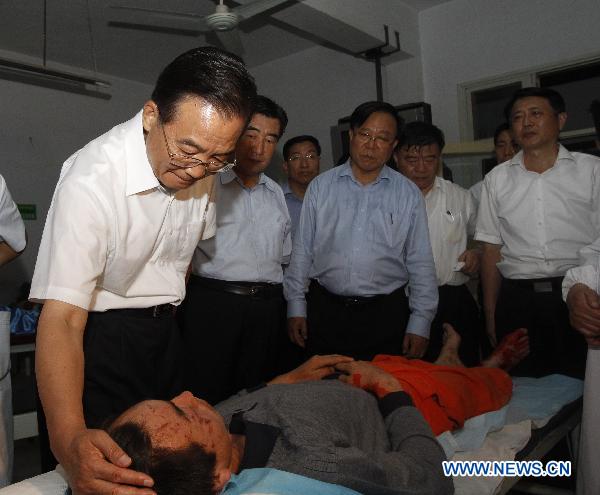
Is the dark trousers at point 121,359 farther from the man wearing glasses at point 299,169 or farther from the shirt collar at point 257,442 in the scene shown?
the man wearing glasses at point 299,169

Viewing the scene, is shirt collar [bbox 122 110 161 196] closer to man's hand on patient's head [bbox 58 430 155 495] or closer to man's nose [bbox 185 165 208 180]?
man's nose [bbox 185 165 208 180]

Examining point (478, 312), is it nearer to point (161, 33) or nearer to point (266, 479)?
point (266, 479)

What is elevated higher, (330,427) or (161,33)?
(161,33)

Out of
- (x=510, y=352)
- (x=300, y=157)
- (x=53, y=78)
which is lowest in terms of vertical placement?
(x=510, y=352)

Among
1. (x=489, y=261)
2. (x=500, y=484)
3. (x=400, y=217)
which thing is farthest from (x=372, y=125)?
(x=500, y=484)

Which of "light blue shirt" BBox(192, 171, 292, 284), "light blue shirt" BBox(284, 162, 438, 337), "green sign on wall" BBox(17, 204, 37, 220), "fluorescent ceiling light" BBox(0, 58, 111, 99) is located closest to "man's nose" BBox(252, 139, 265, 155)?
"light blue shirt" BBox(192, 171, 292, 284)

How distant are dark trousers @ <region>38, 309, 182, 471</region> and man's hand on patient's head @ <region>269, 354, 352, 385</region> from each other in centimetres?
44

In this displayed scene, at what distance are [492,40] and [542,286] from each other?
3282mm

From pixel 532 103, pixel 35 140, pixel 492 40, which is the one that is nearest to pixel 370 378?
pixel 532 103

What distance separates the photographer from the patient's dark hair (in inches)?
41.4

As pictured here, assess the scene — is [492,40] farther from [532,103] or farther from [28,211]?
[28,211]

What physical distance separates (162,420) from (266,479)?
0.25 metres

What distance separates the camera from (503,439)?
175cm

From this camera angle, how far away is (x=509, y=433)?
1783 mm
